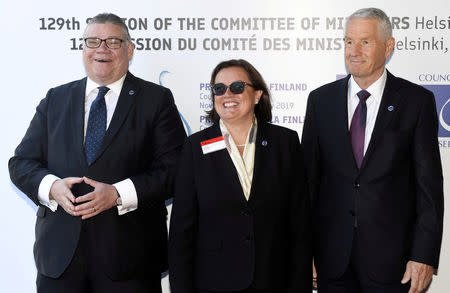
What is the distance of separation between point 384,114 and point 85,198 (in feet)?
5.08

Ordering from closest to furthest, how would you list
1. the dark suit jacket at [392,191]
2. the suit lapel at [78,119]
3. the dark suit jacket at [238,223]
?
the dark suit jacket at [238,223] → the dark suit jacket at [392,191] → the suit lapel at [78,119]

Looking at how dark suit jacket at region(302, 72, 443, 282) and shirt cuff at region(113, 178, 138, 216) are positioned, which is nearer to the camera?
dark suit jacket at region(302, 72, 443, 282)

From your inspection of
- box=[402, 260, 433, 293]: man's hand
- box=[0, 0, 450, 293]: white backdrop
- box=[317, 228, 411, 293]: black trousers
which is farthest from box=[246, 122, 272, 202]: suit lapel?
box=[0, 0, 450, 293]: white backdrop

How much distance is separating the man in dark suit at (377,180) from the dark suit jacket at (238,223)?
0.71ft

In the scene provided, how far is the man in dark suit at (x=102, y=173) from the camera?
2.76 meters

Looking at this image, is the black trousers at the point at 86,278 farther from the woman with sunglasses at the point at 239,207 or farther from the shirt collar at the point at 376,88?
the shirt collar at the point at 376,88

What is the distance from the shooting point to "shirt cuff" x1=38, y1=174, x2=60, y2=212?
9.21 ft

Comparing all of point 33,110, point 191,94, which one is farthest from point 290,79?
point 33,110

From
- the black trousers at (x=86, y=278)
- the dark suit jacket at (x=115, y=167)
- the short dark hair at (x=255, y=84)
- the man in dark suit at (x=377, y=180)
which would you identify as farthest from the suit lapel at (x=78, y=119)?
the man in dark suit at (x=377, y=180)

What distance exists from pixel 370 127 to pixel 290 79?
4.11 feet

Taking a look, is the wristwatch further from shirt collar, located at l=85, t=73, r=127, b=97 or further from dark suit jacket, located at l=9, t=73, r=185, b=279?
shirt collar, located at l=85, t=73, r=127, b=97

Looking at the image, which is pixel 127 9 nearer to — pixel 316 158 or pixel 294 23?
pixel 294 23

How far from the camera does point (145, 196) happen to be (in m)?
2.82

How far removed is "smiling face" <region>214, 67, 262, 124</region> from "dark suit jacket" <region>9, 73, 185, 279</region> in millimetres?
438
